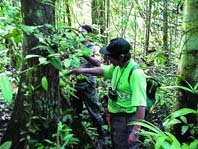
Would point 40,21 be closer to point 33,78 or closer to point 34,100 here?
point 33,78

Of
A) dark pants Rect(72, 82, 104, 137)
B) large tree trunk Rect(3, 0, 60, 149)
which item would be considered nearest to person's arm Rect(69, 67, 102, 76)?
large tree trunk Rect(3, 0, 60, 149)

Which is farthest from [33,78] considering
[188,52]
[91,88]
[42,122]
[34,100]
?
[91,88]

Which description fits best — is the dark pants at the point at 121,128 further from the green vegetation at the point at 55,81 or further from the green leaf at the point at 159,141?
the green leaf at the point at 159,141

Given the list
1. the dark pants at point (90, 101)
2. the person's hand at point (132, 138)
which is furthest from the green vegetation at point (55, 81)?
the dark pants at point (90, 101)

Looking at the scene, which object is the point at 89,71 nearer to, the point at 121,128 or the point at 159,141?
the point at 121,128

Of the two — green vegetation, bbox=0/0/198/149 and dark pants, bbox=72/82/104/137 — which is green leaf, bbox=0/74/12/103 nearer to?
green vegetation, bbox=0/0/198/149

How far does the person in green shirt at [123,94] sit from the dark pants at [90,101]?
1509 mm

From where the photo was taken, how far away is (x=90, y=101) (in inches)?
227

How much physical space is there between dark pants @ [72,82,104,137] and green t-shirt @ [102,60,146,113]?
1570 millimetres

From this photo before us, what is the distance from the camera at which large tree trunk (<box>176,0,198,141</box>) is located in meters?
3.57

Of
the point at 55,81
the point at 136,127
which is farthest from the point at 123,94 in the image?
the point at 55,81

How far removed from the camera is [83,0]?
11.2m

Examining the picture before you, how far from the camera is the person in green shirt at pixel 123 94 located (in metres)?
3.62

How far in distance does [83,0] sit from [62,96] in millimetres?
7437
